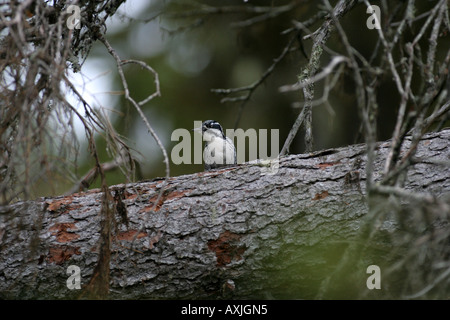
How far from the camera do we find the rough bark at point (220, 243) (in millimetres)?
3502

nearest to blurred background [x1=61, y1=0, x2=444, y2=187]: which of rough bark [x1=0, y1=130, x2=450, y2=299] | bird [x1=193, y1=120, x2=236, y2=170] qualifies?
bird [x1=193, y1=120, x2=236, y2=170]

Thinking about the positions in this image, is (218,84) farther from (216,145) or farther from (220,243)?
(220,243)

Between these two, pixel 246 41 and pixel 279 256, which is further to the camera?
pixel 246 41

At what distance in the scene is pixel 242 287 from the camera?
11.7 ft

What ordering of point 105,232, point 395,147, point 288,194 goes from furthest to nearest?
point 288,194
point 105,232
point 395,147

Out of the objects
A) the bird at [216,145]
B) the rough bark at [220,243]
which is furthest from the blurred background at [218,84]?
the rough bark at [220,243]

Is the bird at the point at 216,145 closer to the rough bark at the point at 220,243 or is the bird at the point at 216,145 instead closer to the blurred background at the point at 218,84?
the blurred background at the point at 218,84

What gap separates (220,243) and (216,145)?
229cm

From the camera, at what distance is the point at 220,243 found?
355 cm

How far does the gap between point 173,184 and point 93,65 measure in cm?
294

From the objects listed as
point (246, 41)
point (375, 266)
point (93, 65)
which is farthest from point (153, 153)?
point (375, 266)

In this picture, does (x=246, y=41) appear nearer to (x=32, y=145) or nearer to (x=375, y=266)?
(x=375, y=266)

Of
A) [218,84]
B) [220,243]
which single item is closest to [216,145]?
[218,84]

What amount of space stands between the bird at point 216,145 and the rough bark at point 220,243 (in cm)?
205
